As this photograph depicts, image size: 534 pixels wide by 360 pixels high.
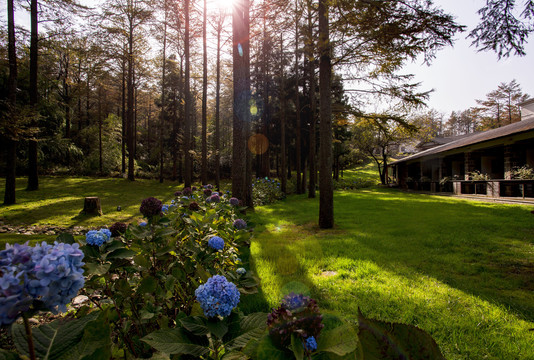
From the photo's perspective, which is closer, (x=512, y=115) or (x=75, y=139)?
(x=75, y=139)

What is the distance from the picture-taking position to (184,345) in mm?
880

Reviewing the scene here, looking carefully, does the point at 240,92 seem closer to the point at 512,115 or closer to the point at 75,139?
the point at 75,139

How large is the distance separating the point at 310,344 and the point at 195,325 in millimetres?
536

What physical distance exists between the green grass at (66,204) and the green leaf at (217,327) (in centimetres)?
830

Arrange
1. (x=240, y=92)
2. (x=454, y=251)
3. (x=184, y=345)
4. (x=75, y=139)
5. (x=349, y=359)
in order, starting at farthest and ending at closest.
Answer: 1. (x=75, y=139)
2. (x=240, y=92)
3. (x=454, y=251)
4. (x=184, y=345)
5. (x=349, y=359)

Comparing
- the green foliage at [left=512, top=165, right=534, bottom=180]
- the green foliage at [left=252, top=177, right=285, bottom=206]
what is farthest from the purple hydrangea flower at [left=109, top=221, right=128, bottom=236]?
the green foliage at [left=512, top=165, right=534, bottom=180]

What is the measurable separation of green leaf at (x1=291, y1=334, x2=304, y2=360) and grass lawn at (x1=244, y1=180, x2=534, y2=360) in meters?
0.65

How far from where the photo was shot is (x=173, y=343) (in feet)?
2.91

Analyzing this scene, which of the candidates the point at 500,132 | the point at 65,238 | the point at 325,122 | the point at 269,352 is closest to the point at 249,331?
the point at 269,352

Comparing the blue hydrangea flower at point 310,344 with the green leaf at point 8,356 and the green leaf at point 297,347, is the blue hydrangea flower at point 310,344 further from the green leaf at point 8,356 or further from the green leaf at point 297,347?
the green leaf at point 8,356

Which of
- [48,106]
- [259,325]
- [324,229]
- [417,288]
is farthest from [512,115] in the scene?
[48,106]

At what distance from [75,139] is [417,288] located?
30241 millimetres

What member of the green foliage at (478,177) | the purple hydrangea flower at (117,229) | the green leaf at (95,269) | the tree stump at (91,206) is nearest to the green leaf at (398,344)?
the green leaf at (95,269)

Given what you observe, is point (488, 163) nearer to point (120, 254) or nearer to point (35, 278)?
point (120, 254)
